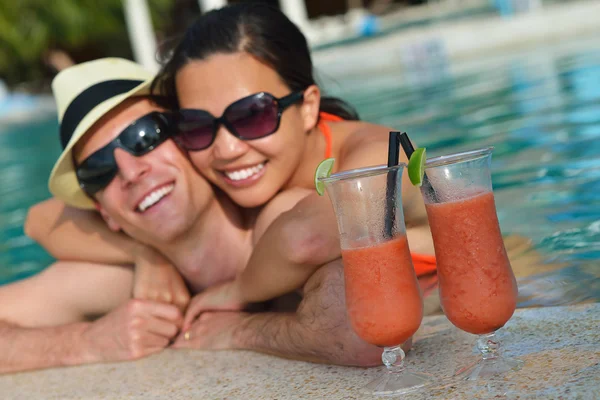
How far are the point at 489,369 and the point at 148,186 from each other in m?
1.84

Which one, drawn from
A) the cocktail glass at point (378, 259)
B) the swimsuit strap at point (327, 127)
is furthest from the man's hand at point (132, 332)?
the cocktail glass at point (378, 259)

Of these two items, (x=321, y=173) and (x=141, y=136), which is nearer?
(x=321, y=173)

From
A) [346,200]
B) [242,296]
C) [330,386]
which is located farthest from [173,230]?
[346,200]

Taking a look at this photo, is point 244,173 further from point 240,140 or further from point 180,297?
point 180,297

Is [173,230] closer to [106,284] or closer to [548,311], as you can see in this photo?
[106,284]

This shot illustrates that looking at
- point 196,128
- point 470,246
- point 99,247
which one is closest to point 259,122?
point 196,128

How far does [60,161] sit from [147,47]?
872 inches

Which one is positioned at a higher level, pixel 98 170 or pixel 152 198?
pixel 98 170

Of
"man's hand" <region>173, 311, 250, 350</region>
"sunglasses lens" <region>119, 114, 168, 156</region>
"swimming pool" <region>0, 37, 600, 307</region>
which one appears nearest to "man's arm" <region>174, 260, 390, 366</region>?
"man's hand" <region>173, 311, 250, 350</region>

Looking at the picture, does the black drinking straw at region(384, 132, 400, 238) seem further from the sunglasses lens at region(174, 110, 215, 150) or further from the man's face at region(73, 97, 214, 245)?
the man's face at region(73, 97, 214, 245)

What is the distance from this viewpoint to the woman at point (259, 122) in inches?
133

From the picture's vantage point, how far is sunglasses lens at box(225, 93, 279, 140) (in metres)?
3.43

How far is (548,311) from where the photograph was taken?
9.55 ft

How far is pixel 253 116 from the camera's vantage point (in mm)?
3443
